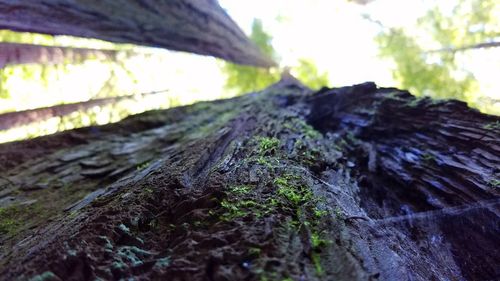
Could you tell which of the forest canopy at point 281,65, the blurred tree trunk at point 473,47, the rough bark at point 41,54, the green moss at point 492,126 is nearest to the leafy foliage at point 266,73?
the forest canopy at point 281,65

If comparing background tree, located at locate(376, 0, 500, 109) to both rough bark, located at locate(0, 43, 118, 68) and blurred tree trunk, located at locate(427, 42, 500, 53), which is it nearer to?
blurred tree trunk, located at locate(427, 42, 500, 53)

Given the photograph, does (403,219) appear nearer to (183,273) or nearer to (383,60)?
(183,273)

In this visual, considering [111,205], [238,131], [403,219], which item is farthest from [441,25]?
[111,205]

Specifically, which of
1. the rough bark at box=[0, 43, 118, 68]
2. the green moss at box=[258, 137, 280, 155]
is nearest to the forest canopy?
the rough bark at box=[0, 43, 118, 68]

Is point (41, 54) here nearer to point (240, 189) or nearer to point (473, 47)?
point (240, 189)

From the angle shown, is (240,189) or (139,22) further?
(139,22)

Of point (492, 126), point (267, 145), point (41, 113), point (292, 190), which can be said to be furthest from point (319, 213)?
point (41, 113)
